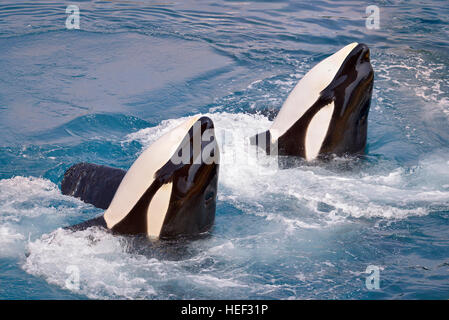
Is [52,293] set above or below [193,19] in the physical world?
below

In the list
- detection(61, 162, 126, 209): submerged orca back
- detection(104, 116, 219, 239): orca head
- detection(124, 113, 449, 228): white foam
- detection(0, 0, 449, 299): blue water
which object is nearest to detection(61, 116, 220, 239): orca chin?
detection(104, 116, 219, 239): orca head

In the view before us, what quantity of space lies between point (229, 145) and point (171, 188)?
274 centimetres

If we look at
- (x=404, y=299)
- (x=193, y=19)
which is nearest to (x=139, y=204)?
(x=404, y=299)

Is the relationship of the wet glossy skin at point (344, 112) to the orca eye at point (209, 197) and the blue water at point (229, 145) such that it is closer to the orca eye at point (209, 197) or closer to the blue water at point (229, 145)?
the blue water at point (229, 145)

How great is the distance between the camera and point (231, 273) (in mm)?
5879

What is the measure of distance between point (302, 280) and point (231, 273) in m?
0.63

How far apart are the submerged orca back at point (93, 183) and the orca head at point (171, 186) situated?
729 mm

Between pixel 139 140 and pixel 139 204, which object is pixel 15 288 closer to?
pixel 139 204

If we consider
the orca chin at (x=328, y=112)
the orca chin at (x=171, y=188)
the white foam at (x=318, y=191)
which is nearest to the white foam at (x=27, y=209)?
the orca chin at (x=171, y=188)

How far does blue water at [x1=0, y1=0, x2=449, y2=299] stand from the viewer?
19.1 ft

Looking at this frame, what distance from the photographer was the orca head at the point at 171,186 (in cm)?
562

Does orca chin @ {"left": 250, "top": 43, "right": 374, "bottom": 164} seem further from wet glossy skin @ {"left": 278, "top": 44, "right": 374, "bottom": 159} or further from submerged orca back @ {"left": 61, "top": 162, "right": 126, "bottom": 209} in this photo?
submerged orca back @ {"left": 61, "top": 162, "right": 126, "bottom": 209}

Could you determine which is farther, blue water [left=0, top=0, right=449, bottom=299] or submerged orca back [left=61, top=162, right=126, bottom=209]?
submerged orca back [left=61, top=162, right=126, bottom=209]

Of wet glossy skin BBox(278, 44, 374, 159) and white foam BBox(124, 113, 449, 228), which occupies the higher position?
wet glossy skin BBox(278, 44, 374, 159)
